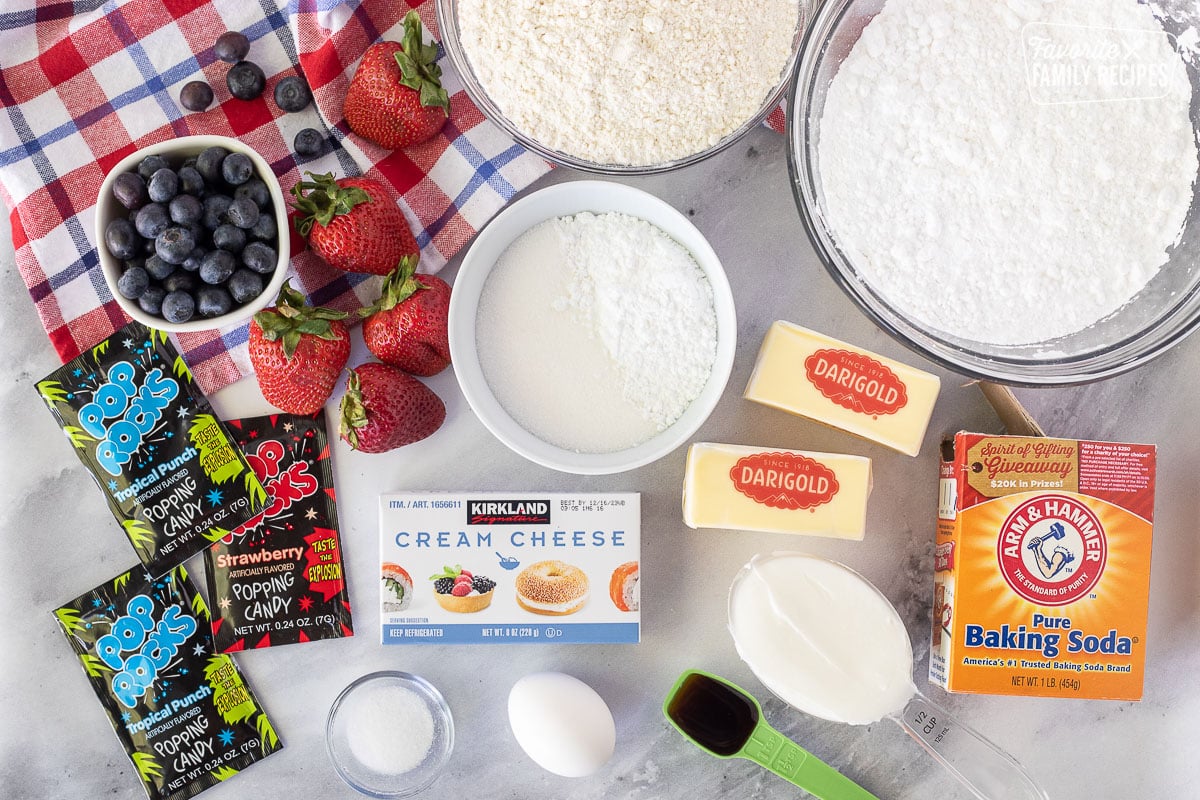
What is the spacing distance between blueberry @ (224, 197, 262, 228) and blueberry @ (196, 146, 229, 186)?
56 millimetres

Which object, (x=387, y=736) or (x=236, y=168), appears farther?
(x=387, y=736)

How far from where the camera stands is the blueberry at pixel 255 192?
1.07 m

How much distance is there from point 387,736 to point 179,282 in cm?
69

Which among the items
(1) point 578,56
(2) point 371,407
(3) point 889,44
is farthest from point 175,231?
(3) point 889,44

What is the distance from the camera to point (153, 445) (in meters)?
1.21

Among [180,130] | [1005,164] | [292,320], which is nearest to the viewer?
[1005,164]

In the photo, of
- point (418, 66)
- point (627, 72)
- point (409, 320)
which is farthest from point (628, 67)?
point (409, 320)

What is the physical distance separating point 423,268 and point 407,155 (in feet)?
0.55

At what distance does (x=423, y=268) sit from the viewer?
1221mm

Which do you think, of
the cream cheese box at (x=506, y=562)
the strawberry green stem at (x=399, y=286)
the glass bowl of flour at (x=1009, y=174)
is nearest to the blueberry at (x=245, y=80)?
the strawberry green stem at (x=399, y=286)

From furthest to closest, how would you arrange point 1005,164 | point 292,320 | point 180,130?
point 180,130
point 292,320
point 1005,164

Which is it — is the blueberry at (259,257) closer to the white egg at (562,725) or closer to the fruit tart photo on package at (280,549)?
the fruit tart photo on package at (280,549)

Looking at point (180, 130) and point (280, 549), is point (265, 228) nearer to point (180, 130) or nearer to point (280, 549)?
point (180, 130)

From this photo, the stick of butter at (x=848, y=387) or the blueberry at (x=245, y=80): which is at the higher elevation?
the blueberry at (x=245, y=80)
